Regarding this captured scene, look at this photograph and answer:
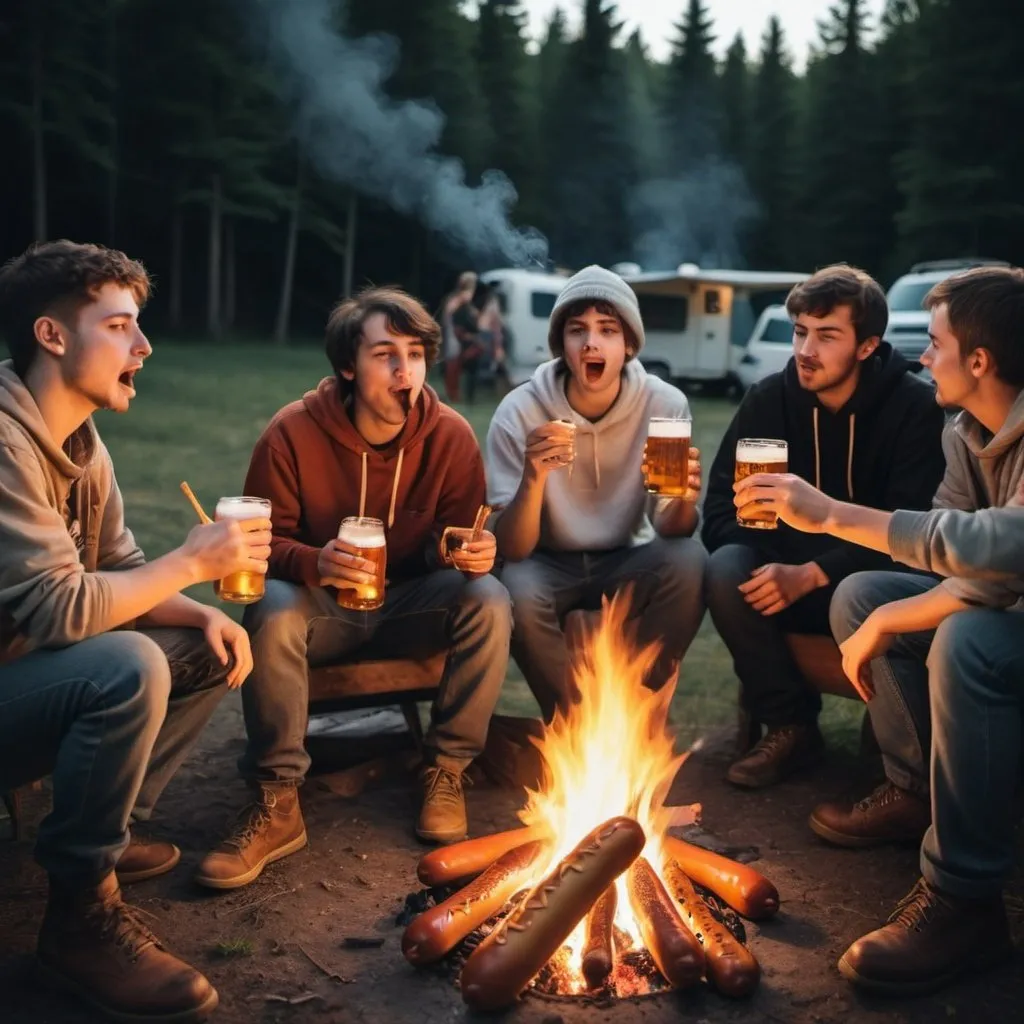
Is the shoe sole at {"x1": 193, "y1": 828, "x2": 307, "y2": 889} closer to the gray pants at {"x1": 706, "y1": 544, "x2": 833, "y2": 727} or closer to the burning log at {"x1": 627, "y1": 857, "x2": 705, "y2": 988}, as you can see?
the burning log at {"x1": 627, "y1": 857, "x2": 705, "y2": 988}

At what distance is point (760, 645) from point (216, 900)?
2025 mm

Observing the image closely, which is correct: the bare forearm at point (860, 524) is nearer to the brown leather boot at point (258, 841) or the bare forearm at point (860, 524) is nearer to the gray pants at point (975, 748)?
the gray pants at point (975, 748)

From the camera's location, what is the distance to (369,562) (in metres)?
3.42

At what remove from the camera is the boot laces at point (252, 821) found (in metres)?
3.37

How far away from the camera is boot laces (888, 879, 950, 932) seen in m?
2.81

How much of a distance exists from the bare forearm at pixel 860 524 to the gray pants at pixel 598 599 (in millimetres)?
1104

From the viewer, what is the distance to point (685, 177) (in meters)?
47.2

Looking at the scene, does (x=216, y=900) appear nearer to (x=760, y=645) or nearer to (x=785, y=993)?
Result: (x=785, y=993)

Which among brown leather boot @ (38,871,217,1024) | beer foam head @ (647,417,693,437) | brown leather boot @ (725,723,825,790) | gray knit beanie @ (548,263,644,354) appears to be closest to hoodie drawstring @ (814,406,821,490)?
beer foam head @ (647,417,693,437)

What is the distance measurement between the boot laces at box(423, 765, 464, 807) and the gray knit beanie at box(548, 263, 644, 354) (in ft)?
5.78

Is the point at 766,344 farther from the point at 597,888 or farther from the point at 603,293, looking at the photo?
the point at 597,888

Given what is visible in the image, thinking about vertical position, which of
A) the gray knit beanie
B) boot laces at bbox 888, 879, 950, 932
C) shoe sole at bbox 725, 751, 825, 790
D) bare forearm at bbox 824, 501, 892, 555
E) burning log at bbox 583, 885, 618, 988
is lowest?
shoe sole at bbox 725, 751, 825, 790

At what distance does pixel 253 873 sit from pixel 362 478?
136 centimetres

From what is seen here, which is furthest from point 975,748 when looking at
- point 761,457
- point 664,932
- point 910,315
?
point 910,315
